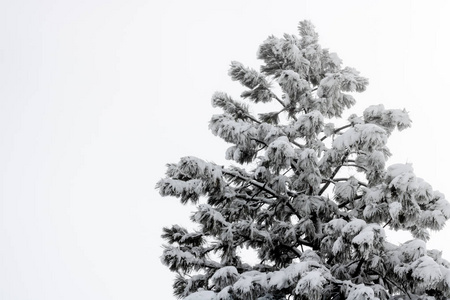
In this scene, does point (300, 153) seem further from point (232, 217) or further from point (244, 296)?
point (244, 296)

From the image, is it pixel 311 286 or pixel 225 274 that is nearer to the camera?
pixel 311 286

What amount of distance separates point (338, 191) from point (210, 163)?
10.0ft

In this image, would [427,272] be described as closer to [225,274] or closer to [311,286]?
[311,286]

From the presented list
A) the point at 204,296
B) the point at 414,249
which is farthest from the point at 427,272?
the point at 204,296

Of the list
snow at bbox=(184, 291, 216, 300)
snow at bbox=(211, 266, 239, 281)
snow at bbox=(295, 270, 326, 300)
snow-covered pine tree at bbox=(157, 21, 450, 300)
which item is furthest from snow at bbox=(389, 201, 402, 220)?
snow at bbox=(184, 291, 216, 300)

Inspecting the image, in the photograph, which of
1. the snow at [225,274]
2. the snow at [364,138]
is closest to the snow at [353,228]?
the snow at [364,138]

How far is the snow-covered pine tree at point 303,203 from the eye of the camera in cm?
776

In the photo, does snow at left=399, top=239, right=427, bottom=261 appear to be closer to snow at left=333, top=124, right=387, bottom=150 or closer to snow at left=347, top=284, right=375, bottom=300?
snow at left=347, top=284, right=375, bottom=300

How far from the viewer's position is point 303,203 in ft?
Answer: 32.9

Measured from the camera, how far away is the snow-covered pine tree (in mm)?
7758

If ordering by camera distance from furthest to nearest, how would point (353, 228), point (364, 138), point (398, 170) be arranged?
point (364, 138)
point (398, 170)
point (353, 228)

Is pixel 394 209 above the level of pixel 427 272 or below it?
A: above

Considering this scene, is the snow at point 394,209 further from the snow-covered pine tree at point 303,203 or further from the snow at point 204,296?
the snow at point 204,296

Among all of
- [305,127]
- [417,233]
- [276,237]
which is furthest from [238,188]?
[417,233]
